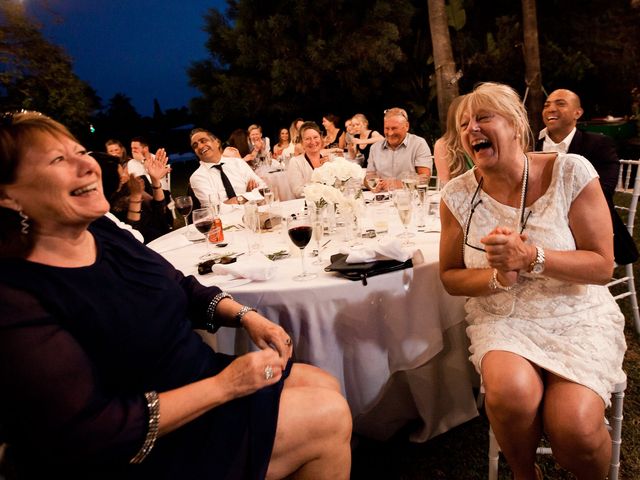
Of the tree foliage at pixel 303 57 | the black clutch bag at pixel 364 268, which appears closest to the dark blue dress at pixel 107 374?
the black clutch bag at pixel 364 268

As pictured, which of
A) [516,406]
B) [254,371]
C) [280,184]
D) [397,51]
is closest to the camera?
[254,371]

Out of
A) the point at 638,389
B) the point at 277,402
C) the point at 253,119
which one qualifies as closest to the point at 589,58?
the point at 253,119

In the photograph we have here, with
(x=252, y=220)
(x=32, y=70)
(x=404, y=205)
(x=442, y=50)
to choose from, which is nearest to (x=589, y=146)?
(x=404, y=205)

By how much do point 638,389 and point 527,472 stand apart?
139 cm

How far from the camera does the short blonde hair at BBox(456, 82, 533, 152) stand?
175cm

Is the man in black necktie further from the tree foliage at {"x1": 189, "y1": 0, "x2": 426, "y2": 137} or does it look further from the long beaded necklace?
the tree foliage at {"x1": 189, "y1": 0, "x2": 426, "y2": 137}

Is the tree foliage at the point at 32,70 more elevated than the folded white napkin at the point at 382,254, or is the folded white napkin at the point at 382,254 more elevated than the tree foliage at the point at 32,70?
the tree foliage at the point at 32,70

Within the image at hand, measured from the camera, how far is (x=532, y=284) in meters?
1.75

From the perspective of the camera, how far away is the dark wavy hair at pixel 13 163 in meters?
1.16

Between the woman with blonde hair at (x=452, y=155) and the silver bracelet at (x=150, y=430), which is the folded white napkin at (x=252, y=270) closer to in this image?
the silver bracelet at (x=150, y=430)

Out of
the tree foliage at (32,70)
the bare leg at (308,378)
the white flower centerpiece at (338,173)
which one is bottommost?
the bare leg at (308,378)

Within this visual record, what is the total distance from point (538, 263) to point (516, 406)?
1.77ft

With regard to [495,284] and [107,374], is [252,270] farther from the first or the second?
[495,284]

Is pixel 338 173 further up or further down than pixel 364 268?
further up
